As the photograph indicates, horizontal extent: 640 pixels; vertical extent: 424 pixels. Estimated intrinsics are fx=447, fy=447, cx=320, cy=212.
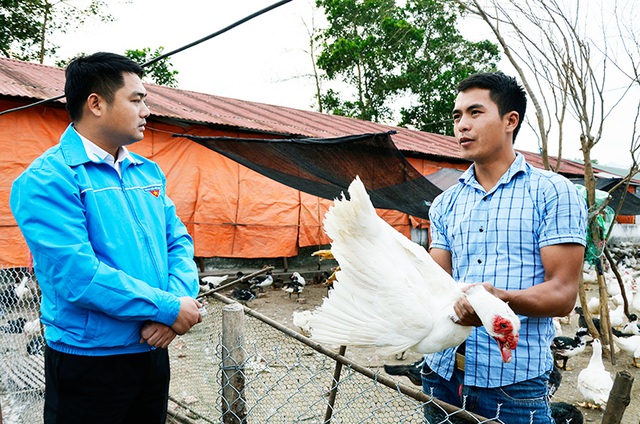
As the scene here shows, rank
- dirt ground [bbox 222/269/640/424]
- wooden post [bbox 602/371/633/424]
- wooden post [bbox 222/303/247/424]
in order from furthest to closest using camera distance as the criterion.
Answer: dirt ground [bbox 222/269/640/424], wooden post [bbox 222/303/247/424], wooden post [bbox 602/371/633/424]

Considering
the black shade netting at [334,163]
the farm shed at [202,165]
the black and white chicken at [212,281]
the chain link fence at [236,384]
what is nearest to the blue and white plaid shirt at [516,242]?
the chain link fence at [236,384]

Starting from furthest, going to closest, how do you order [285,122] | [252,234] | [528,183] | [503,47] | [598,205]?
[285,122] → [252,234] → [598,205] → [503,47] → [528,183]

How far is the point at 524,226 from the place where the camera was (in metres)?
1.47

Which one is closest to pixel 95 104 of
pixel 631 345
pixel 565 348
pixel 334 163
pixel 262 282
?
pixel 334 163

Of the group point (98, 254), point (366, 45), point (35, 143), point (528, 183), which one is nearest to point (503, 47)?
point (528, 183)

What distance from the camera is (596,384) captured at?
3996 millimetres

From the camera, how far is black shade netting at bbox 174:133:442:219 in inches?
155

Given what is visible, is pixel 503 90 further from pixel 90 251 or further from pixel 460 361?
pixel 90 251

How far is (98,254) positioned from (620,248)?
55.3 feet

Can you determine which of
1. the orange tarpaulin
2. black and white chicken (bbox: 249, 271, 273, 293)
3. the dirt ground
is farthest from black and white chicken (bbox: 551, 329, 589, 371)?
black and white chicken (bbox: 249, 271, 273, 293)

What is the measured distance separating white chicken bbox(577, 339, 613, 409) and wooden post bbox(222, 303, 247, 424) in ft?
11.4

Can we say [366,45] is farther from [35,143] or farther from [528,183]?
[528,183]

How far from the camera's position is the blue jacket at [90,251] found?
1368 millimetres

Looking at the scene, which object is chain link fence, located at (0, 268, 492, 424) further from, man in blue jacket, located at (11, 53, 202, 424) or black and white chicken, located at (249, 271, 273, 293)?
black and white chicken, located at (249, 271, 273, 293)
